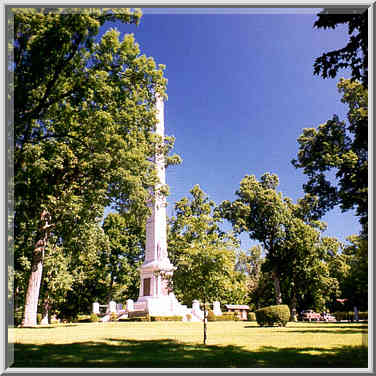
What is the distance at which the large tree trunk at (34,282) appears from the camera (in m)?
13.6

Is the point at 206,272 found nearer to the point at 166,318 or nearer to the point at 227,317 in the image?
the point at 166,318

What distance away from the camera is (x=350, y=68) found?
801 centimetres

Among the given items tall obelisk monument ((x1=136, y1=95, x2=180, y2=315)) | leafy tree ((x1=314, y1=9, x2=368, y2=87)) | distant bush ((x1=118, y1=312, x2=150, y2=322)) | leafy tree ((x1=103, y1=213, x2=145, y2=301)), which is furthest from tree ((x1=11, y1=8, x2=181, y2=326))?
leafy tree ((x1=103, y1=213, x2=145, y2=301))

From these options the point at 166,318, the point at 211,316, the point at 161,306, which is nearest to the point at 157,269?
the point at 161,306

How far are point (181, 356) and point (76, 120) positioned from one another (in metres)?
7.37

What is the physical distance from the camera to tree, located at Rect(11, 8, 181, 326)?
8961mm

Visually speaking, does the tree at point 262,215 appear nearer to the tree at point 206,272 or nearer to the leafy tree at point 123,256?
the leafy tree at point 123,256

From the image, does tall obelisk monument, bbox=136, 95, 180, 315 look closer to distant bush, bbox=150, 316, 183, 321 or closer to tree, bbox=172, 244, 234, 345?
distant bush, bbox=150, 316, 183, 321

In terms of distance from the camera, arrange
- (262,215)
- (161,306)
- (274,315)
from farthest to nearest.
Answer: (262,215), (161,306), (274,315)

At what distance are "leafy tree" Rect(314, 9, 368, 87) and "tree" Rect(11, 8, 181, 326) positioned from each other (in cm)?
498

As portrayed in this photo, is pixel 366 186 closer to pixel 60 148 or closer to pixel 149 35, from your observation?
pixel 149 35

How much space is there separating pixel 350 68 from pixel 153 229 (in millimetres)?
15305

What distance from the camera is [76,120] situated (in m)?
11.1

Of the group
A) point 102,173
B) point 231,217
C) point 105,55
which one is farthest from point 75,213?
point 231,217
